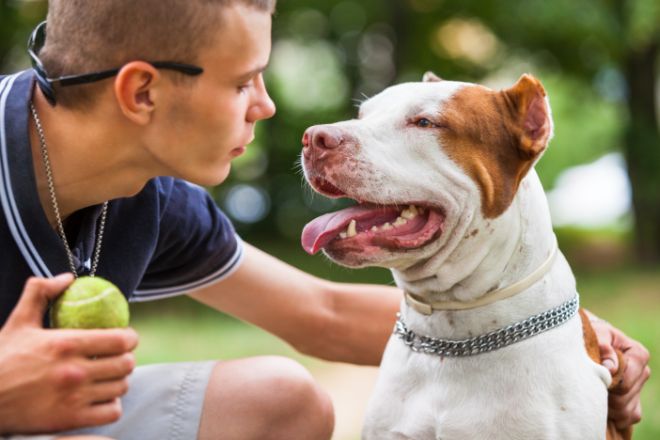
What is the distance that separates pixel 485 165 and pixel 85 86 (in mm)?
1057

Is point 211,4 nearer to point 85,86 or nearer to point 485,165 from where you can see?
point 85,86

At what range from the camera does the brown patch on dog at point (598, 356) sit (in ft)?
8.25

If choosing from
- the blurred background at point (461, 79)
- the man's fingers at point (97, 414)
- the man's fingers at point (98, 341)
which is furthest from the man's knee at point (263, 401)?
the blurred background at point (461, 79)

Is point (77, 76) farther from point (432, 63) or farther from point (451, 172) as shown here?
point (432, 63)

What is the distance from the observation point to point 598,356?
2.56 metres

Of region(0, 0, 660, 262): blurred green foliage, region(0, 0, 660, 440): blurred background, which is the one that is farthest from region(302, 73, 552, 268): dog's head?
region(0, 0, 660, 262): blurred green foliage

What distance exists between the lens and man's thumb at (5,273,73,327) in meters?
1.93

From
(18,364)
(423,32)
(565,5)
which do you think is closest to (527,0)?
(565,5)

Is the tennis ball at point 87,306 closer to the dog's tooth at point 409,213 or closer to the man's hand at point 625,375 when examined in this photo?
the dog's tooth at point 409,213

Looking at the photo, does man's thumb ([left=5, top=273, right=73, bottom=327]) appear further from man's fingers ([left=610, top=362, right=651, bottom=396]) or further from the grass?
the grass

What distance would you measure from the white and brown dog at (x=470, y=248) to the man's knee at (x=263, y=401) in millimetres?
332

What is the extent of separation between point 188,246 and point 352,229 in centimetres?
63

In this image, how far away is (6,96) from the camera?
236cm

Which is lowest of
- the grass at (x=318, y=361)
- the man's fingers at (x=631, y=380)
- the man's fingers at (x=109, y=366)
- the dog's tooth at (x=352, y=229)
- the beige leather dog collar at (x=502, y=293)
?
the grass at (x=318, y=361)
